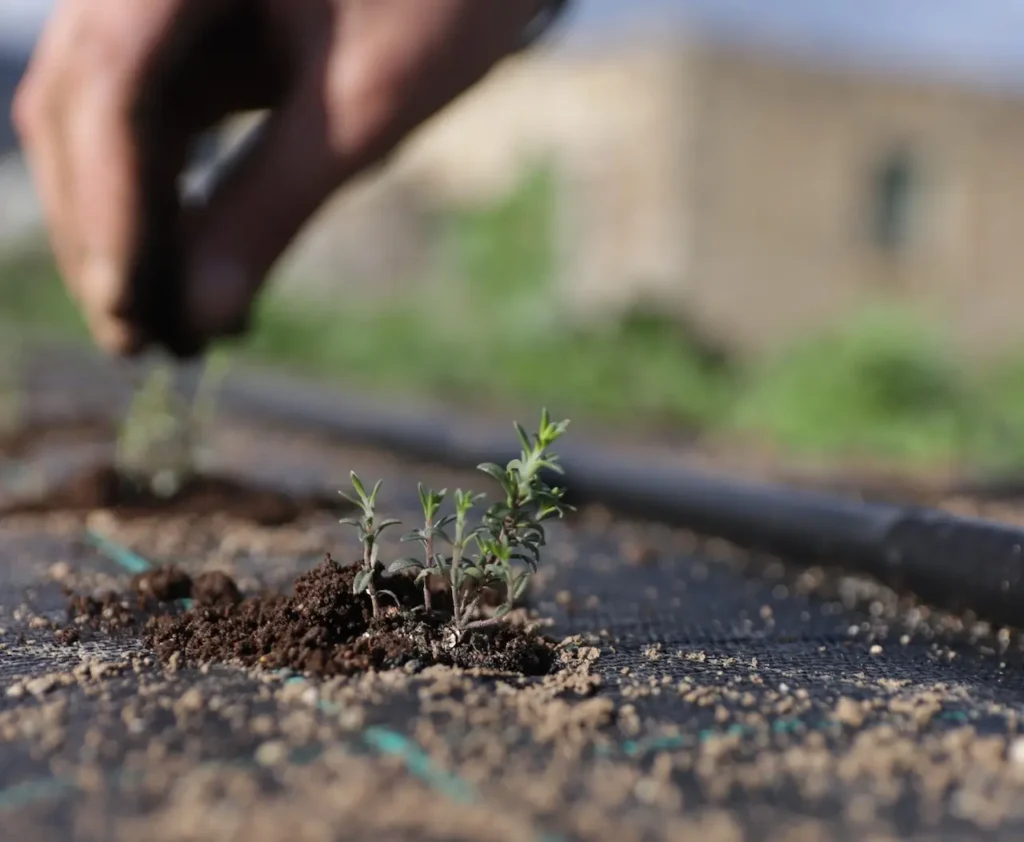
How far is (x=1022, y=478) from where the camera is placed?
3549mm

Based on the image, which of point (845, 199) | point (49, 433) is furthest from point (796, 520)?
point (845, 199)

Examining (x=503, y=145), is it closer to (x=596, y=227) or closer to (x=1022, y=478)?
(x=596, y=227)

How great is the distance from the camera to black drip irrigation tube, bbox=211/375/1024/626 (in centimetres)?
182

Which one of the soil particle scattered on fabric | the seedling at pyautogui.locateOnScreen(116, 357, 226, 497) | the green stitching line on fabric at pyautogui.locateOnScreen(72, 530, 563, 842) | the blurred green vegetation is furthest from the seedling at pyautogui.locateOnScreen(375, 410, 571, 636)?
the blurred green vegetation

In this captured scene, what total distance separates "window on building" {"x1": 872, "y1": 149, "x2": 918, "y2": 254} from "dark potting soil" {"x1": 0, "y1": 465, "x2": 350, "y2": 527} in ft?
42.5

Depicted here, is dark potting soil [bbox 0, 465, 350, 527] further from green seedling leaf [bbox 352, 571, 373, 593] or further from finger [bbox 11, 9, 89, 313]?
green seedling leaf [bbox 352, 571, 373, 593]

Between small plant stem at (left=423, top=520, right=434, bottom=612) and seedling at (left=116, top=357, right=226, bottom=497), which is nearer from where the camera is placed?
small plant stem at (left=423, top=520, right=434, bottom=612)

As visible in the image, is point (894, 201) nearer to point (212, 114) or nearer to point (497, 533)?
point (212, 114)

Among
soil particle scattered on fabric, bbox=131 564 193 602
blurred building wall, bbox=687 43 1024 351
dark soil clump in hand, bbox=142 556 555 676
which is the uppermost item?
blurred building wall, bbox=687 43 1024 351

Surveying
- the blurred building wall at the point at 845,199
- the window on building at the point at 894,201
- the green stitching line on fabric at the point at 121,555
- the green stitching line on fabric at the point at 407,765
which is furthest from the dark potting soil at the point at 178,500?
the window on building at the point at 894,201

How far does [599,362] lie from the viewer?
25.9 ft

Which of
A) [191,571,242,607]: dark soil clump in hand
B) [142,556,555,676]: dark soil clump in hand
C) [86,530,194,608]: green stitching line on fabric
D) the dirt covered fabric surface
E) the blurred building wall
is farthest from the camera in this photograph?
the blurred building wall

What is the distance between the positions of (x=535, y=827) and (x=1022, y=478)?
10.3ft

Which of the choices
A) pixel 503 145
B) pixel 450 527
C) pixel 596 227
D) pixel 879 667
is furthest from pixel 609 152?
pixel 879 667
